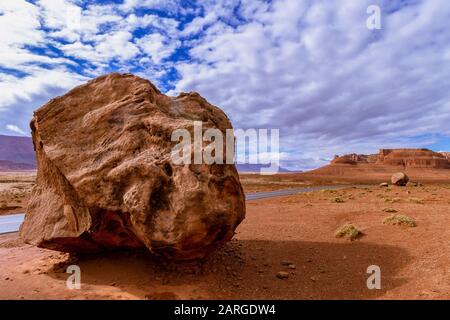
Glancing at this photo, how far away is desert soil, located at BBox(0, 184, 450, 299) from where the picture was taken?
20.2 ft

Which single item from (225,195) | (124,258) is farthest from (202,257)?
(124,258)

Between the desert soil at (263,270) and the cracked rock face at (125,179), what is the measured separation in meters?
0.62

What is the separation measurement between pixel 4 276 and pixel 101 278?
2.46 m

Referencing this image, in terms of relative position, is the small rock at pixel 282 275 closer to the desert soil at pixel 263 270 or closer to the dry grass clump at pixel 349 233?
the desert soil at pixel 263 270

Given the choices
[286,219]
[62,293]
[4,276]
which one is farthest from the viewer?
[286,219]

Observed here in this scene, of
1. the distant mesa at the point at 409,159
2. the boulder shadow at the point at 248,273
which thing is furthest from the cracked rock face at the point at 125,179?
the distant mesa at the point at 409,159

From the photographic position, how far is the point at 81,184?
6.63m

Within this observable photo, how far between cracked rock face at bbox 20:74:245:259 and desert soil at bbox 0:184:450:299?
0.62 metres

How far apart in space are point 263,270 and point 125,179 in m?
3.84

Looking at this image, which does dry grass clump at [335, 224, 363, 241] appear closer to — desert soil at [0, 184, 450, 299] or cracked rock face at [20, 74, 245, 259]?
desert soil at [0, 184, 450, 299]

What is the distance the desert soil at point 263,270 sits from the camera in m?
6.17

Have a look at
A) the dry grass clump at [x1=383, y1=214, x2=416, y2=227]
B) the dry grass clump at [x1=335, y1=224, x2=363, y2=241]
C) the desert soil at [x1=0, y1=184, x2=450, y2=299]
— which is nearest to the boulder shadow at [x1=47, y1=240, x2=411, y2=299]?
the desert soil at [x1=0, y1=184, x2=450, y2=299]
